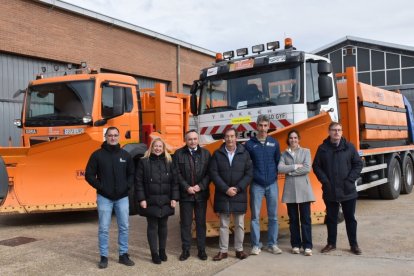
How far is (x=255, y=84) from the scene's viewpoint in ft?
23.3

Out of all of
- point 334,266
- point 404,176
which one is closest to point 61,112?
point 334,266

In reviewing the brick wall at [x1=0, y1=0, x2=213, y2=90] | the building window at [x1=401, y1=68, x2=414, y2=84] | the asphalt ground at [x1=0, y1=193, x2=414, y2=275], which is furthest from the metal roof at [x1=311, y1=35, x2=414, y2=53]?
the asphalt ground at [x1=0, y1=193, x2=414, y2=275]

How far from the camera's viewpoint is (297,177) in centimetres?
552

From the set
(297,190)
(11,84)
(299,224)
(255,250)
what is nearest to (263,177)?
(297,190)

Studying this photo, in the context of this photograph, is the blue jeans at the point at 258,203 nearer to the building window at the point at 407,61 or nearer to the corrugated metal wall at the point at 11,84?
the corrugated metal wall at the point at 11,84

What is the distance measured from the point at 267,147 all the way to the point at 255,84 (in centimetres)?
186

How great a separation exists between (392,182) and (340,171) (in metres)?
5.17

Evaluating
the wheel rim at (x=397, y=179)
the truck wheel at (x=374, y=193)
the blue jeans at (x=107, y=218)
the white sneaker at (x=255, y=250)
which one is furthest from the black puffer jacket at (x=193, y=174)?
the wheel rim at (x=397, y=179)

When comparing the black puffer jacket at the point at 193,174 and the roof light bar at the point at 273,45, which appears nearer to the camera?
the black puffer jacket at the point at 193,174

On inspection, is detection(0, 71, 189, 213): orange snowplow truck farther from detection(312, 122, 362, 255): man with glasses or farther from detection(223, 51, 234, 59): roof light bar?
detection(312, 122, 362, 255): man with glasses

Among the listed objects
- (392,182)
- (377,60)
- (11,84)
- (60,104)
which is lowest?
(392,182)

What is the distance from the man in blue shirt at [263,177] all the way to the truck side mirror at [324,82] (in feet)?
5.05

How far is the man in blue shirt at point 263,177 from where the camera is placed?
5496 mm

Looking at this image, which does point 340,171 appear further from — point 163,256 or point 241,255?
point 163,256
